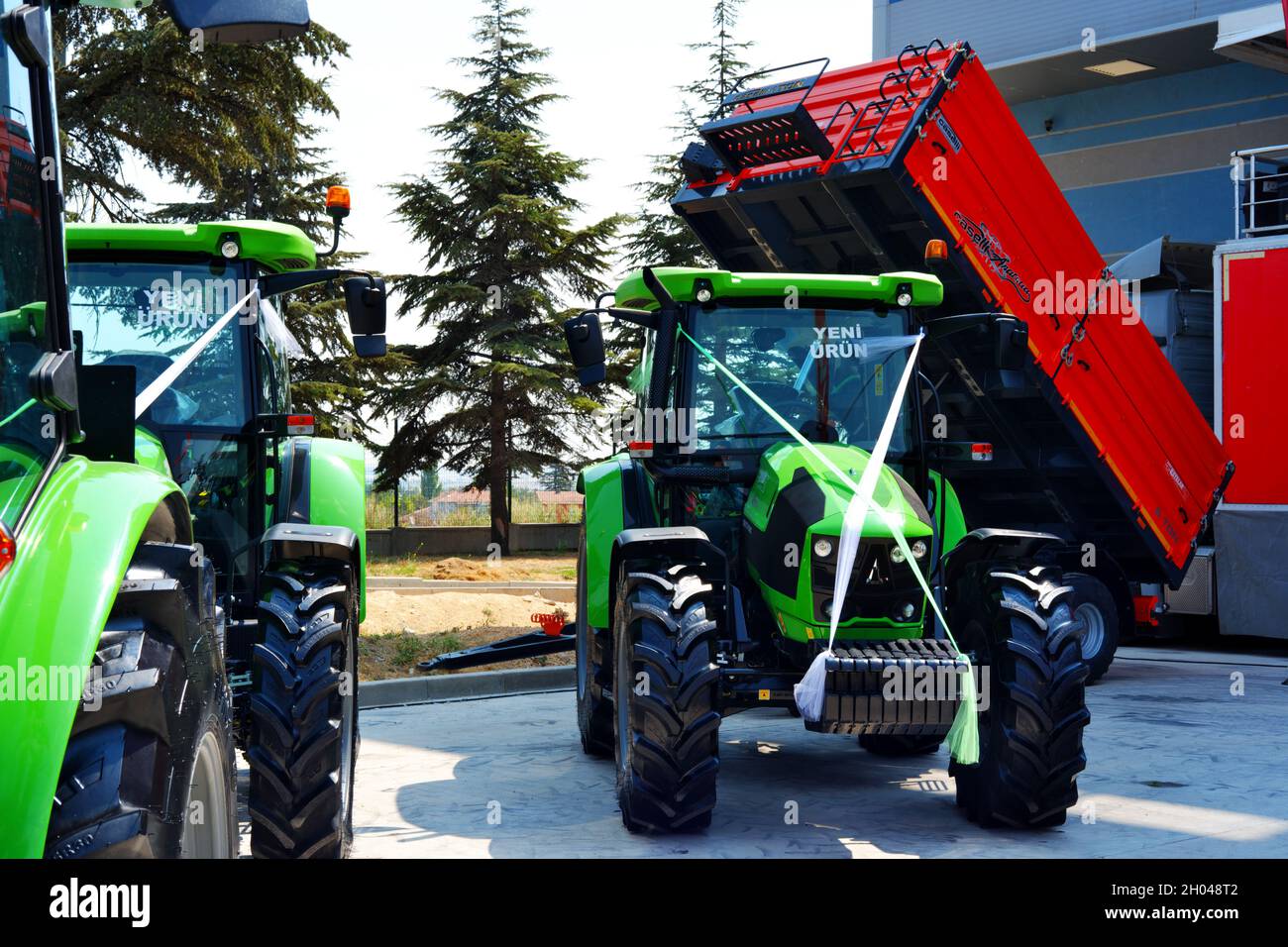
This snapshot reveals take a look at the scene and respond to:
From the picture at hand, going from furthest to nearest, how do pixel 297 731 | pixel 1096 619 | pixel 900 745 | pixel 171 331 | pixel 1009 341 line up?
pixel 1096 619 → pixel 900 745 → pixel 1009 341 → pixel 171 331 → pixel 297 731

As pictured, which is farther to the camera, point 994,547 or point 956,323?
point 956,323

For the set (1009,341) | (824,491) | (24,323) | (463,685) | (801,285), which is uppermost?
(801,285)

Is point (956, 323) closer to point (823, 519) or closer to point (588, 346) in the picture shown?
point (823, 519)

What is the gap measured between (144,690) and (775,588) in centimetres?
439

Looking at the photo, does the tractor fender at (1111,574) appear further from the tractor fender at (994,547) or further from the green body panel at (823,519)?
the green body panel at (823,519)

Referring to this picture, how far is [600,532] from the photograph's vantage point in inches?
312

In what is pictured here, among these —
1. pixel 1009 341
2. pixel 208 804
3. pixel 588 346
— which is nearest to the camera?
pixel 208 804

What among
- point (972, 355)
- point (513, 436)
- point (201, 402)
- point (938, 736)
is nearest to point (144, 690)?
point (201, 402)

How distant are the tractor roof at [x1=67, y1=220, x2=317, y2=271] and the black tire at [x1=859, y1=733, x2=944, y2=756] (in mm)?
4514

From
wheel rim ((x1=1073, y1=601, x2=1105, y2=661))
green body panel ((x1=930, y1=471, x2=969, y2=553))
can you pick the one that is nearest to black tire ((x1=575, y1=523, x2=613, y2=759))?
green body panel ((x1=930, y1=471, x2=969, y2=553))

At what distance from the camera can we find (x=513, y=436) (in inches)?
1062

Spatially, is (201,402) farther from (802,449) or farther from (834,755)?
(834,755)

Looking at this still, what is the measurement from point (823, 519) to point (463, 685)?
5474 mm

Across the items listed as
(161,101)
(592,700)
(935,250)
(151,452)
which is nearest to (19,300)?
(151,452)
